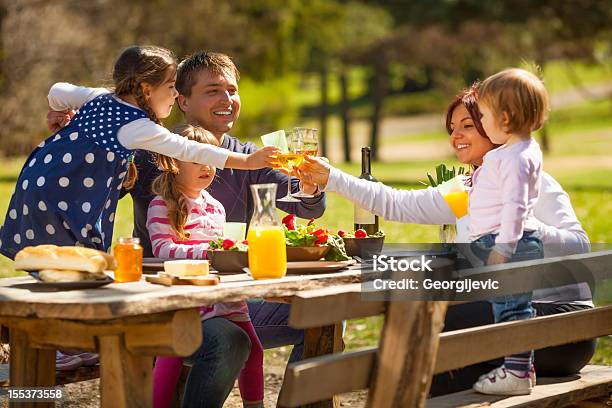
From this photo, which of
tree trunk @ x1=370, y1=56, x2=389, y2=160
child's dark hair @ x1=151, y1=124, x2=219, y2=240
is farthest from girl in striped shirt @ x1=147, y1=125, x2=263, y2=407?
tree trunk @ x1=370, y1=56, x2=389, y2=160

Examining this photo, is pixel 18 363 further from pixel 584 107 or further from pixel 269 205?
pixel 584 107

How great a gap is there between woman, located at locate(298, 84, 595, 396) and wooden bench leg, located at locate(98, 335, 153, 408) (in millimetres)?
1099

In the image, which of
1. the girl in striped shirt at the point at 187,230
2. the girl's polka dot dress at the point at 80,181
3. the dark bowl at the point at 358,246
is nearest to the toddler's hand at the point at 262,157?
the girl in striped shirt at the point at 187,230

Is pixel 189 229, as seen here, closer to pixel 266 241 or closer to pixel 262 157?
pixel 262 157

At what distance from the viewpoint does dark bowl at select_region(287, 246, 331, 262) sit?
4.04 metres

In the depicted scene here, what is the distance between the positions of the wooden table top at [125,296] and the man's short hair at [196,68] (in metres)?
1.54

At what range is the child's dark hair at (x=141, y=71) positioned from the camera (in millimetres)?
4547

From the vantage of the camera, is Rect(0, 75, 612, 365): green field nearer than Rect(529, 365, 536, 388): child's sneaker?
No

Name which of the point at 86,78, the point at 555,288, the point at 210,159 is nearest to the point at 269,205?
the point at 210,159

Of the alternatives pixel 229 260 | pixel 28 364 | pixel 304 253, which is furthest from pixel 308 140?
pixel 28 364

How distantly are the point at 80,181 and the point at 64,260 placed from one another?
110 cm

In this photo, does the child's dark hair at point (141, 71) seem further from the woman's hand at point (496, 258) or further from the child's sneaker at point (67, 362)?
the woman's hand at point (496, 258)

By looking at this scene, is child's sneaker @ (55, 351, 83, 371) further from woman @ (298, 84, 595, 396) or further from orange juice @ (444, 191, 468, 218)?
orange juice @ (444, 191, 468, 218)

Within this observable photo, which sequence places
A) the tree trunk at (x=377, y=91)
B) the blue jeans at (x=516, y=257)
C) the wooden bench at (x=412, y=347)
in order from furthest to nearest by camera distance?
the tree trunk at (x=377, y=91) → the blue jeans at (x=516, y=257) → the wooden bench at (x=412, y=347)
